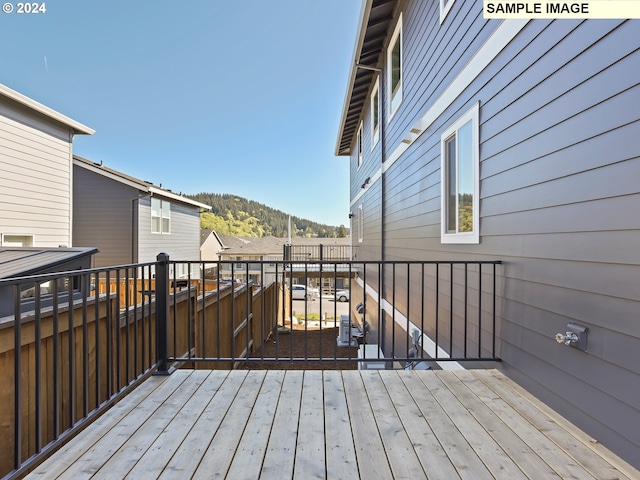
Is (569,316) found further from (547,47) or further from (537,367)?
(547,47)

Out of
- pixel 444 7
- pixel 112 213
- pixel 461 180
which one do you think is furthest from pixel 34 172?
pixel 461 180

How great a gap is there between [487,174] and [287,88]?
1606 cm

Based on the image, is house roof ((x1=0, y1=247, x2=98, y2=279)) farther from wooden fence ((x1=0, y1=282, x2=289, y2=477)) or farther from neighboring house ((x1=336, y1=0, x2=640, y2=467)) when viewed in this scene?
neighboring house ((x1=336, y1=0, x2=640, y2=467))

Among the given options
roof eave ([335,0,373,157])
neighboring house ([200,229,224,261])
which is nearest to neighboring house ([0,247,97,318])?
roof eave ([335,0,373,157])

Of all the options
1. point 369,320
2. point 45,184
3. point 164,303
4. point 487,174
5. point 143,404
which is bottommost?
point 369,320

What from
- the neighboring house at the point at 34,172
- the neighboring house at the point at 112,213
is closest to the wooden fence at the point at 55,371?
the neighboring house at the point at 34,172

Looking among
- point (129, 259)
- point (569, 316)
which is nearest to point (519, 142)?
point (569, 316)

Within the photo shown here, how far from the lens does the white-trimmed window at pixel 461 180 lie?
9.31ft

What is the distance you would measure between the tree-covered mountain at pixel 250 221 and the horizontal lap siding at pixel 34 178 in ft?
129

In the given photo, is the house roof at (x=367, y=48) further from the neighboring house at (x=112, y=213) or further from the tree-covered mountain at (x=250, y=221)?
the tree-covered mountain at (x=250, y=221)

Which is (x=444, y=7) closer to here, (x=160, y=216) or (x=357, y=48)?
(x=357, y=48)

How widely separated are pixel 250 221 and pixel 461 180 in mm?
53235

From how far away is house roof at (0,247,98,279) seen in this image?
242 cm

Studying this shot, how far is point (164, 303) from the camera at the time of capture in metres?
2.60
